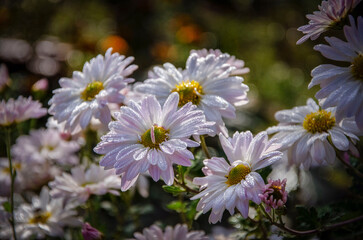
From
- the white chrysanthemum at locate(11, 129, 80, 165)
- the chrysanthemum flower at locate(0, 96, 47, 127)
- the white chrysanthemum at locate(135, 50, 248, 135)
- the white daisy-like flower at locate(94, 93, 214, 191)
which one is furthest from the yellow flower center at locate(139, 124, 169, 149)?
the white chrysanthemum at locate(11, 129, 80, 165)

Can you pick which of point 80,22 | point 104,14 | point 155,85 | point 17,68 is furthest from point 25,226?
point 104,14

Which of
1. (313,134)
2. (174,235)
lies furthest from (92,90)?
(313,134)

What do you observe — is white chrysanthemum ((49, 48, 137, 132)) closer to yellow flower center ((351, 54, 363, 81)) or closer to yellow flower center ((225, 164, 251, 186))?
yellow flower center ((225, 164, 251, 186))

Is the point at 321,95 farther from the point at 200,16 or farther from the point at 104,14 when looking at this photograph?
the point at 104,14

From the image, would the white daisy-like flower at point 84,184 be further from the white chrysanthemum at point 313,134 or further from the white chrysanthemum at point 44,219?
the white chrysanthemum at point 313,134

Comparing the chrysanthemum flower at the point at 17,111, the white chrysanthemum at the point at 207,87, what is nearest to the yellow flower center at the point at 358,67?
the white chrysanthemum at the point at 207,87

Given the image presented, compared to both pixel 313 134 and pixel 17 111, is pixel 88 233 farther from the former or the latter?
pixel 313 134

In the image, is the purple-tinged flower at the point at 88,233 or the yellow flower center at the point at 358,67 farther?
the purple-tinged flower at the point at 88,233
